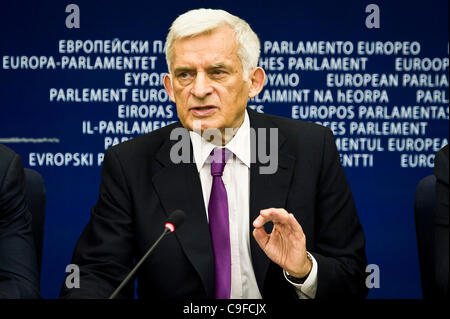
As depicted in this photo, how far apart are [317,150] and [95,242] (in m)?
→ 0.85

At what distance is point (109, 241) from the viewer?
2.00 meters

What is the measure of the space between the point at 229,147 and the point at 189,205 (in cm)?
25

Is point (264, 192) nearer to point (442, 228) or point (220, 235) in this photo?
point (220, 235)

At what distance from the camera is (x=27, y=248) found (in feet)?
6.52

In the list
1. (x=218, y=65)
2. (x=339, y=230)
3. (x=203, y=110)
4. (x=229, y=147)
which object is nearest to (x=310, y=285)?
(x=339, y=230)

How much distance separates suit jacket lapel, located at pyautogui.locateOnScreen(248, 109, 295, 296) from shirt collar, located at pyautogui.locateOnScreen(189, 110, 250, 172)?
0.03m

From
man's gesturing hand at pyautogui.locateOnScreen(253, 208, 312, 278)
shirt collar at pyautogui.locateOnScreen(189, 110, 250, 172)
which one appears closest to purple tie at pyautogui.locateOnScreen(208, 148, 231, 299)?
shirt collar at pyautogui.locateOnScreen(189, 110, 250, 172)

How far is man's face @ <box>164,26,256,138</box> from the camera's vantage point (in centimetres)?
198

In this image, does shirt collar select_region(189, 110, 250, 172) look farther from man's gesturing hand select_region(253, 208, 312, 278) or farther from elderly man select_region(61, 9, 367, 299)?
man's gesturing hand select_region(253, 208, 312, 278)

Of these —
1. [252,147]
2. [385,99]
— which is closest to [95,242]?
[252,147]

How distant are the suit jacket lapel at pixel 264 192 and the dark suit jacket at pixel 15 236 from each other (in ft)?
2.36

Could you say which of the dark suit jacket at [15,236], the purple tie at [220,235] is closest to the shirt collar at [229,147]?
the purple tie at [220,235]

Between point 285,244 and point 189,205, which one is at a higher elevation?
point 189,205
